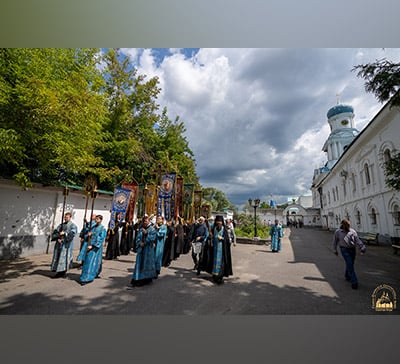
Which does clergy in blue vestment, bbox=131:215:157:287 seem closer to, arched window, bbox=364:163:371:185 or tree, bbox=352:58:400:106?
tree, bbox=352:58:400:106

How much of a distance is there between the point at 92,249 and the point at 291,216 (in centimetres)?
3853

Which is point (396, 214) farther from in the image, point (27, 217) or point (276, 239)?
point (27, 217)

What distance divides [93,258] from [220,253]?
3.22m

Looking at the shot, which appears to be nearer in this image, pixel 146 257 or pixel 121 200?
pixel 146 257

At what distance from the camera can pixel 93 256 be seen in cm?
516

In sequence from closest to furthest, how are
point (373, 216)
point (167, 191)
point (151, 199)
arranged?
1. point (167, 191)
2. point (151, 199)
3. point (373, 216)

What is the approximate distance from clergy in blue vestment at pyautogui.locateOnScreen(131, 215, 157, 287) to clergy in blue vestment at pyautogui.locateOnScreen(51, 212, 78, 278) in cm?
200

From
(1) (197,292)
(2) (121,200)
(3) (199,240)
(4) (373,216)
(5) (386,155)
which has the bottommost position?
(1) (197,292)

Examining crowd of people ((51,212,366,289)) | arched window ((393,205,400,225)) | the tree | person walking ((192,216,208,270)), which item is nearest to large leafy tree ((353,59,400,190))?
the tree

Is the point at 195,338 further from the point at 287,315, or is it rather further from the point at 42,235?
the point at 42,235

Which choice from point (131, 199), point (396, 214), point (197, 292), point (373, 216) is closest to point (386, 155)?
point (396, 214)

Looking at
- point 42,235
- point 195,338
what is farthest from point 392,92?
point 42,235

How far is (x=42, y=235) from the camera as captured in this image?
7906 mm

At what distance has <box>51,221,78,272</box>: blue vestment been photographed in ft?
17.5
